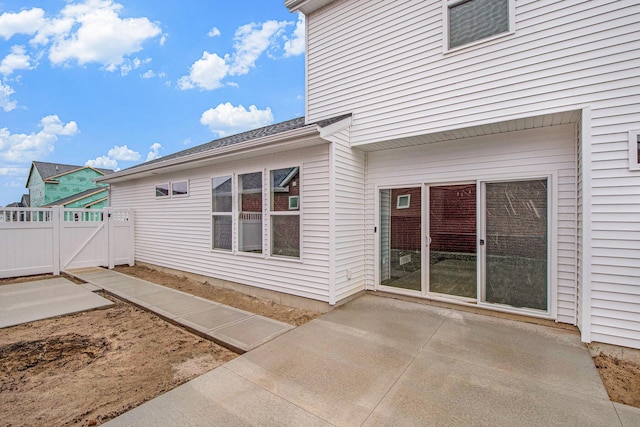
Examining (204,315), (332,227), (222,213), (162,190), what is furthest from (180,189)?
(332,227)

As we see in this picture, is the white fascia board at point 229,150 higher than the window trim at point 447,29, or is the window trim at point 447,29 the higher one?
the window trim at point 447,29

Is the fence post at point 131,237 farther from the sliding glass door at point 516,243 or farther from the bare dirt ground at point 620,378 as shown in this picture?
the bare dirt ground at point 620,378

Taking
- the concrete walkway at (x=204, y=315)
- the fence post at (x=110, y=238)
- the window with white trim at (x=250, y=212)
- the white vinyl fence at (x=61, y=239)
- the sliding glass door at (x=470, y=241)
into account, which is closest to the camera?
the concrete walkway at (x=204, y=315)

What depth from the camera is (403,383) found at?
2.41 meters

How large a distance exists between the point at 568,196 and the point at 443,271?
1871mm

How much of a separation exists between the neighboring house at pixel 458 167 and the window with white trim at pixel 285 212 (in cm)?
4

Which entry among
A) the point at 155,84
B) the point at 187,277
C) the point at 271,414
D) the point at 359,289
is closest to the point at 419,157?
the point at 359,289

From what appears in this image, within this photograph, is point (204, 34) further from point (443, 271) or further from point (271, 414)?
point (271, 414)

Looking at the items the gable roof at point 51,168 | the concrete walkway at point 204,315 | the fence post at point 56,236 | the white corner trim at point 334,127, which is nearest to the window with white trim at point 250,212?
the concrete walkway at point 204,315

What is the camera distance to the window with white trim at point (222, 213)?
5.75m

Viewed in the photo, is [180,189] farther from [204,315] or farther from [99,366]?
[99,366]

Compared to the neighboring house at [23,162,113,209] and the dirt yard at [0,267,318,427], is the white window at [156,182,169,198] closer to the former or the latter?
the dirt yard at [0,267,318,427]

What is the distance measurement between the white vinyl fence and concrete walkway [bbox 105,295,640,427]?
24.0 feet

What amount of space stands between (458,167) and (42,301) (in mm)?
7464
